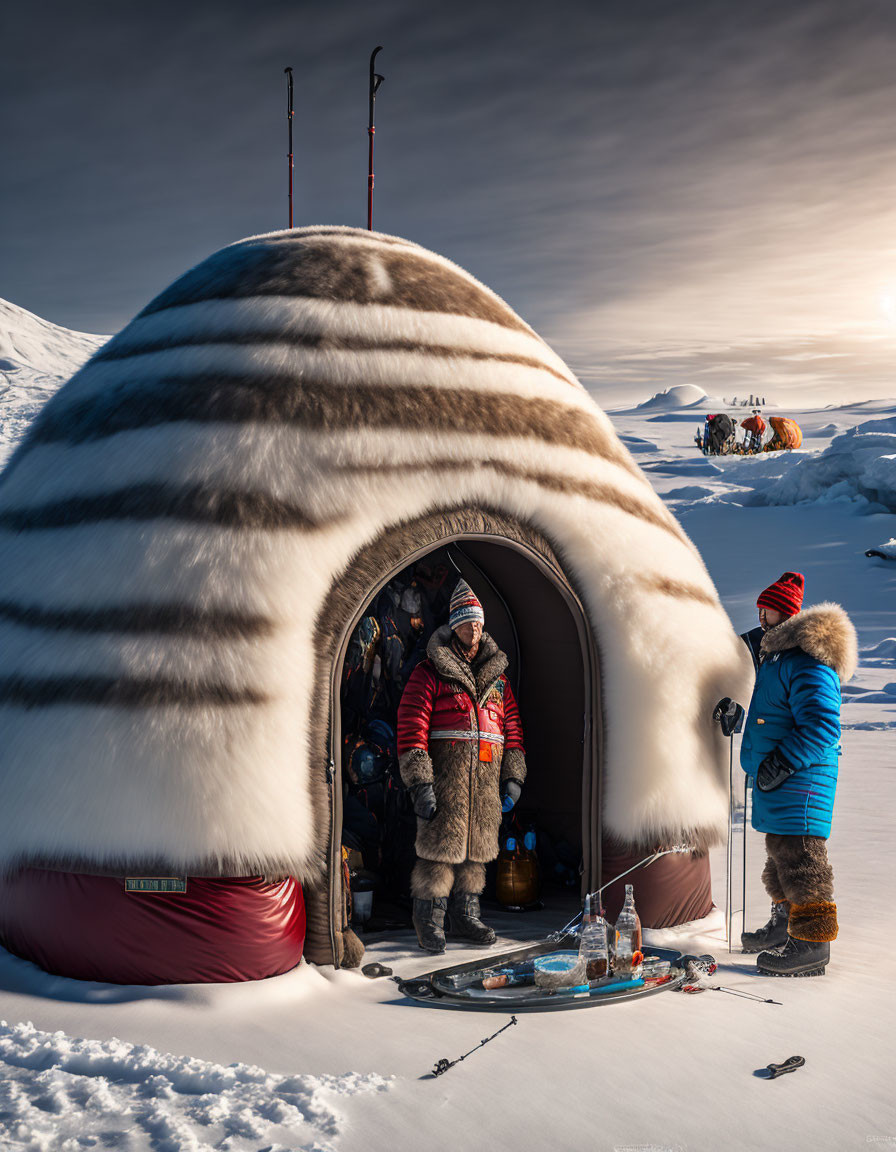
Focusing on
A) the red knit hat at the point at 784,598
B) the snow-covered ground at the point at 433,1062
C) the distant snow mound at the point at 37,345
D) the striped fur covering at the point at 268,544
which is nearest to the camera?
the snow-covered ground at the point at 433,1062

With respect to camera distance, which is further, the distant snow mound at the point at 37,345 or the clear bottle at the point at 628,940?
the distant snow mound at the point at 37,345

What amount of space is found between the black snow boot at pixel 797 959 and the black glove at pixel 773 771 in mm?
675

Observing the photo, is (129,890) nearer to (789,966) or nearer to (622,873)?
(622,873)

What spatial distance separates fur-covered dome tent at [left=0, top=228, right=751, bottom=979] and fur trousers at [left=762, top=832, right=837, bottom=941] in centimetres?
52

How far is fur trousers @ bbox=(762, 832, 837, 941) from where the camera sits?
13.8 ft

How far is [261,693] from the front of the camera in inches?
154

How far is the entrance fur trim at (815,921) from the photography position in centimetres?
423

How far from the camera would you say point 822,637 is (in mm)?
4172

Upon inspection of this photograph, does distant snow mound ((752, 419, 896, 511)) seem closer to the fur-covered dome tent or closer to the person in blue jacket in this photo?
the fur-covered dome tent

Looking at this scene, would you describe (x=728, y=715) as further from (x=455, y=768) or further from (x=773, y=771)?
(x=455, y=768)

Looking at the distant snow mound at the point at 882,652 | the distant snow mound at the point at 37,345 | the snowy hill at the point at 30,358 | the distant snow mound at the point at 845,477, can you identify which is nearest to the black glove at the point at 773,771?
the distant snow mound at the point at 882,652

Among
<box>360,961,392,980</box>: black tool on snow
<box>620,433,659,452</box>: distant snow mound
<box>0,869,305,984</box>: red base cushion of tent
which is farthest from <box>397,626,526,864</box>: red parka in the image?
<box>620,433,659,452</box>: distant snow mound

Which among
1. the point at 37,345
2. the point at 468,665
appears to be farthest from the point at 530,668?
the point at 37,345

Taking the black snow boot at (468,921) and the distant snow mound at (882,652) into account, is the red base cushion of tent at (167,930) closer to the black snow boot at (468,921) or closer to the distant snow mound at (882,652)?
the black snow boot at (468,921)
